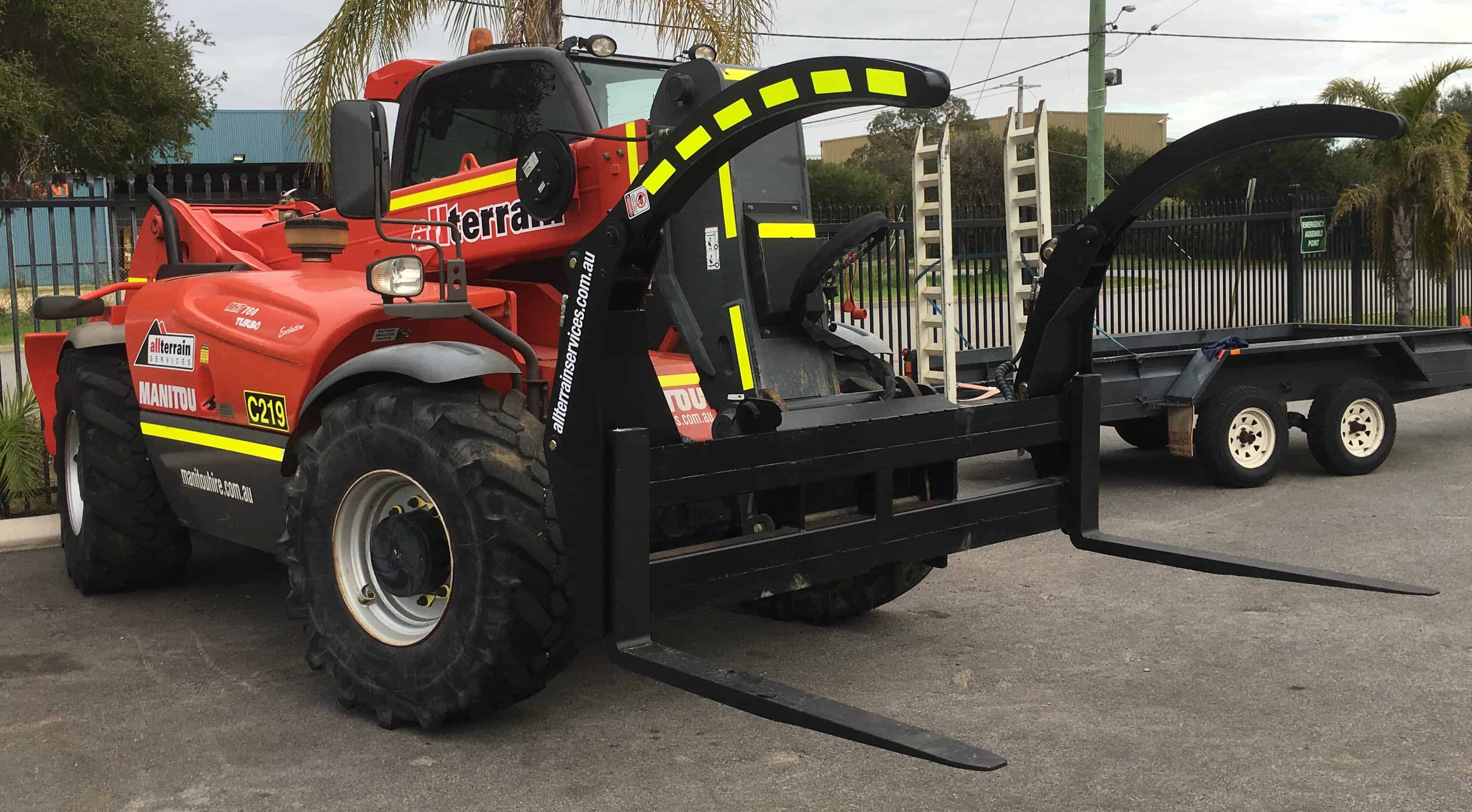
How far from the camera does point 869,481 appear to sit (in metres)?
4.53

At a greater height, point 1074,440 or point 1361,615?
point 1074,440

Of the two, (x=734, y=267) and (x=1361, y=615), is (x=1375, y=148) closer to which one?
(x=1361, y=615)

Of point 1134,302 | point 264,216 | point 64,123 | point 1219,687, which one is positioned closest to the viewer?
point 1219,687

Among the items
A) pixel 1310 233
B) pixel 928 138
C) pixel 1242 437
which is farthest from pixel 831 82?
pixel 928 138

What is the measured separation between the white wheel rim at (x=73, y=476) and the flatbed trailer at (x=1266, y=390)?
239 inches

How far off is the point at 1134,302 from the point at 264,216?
16.0 metres

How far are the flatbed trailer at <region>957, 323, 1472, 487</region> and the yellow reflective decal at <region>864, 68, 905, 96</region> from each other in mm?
5795

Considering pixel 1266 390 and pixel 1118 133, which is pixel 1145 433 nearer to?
pixel 1266 390

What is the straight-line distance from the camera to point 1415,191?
62.0 ft

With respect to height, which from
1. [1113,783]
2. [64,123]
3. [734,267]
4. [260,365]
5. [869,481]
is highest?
[64,123]

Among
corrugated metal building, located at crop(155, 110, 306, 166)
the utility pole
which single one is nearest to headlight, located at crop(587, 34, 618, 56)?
the utility pole

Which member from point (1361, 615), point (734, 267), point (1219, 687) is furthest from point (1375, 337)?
point (734, 267)

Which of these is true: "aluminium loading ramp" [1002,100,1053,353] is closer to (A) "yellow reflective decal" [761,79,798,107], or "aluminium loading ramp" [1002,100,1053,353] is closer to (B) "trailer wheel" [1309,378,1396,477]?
(B) "trailer wheel" [1309,378,1396,477]

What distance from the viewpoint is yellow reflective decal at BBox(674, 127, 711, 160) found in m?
3.57
